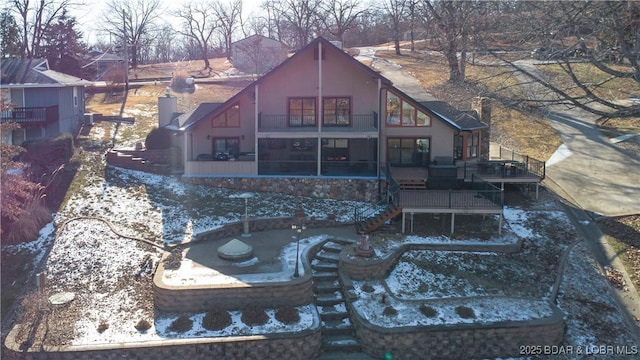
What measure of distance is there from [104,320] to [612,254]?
16492 mm

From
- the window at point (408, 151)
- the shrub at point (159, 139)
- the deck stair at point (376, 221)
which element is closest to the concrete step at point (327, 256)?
the deck stair at point (376, 221)

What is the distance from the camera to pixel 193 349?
12016 millimetres

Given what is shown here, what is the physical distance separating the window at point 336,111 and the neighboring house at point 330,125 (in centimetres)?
5

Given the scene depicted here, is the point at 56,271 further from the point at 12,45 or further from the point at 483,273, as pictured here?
the point at 12,45

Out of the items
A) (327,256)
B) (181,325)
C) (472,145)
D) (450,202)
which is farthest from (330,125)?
(181,325)

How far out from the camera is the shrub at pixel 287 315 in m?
13.0

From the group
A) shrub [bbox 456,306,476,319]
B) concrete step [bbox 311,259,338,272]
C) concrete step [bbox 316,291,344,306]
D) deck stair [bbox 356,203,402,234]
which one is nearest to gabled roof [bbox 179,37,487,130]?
deck stair [bbox 356,203,402,234]

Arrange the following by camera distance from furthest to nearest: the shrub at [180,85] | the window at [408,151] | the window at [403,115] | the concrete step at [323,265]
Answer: the shrub at [180,85] → the window at [408,151] → the window at [403,115] → the concrete step at [323,265]

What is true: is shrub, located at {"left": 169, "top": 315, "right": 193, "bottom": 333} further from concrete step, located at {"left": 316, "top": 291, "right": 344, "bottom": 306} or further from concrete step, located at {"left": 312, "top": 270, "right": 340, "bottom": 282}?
concrete step, located at {"left": 312, "top": 270, "right": 340, "bottom": 282}

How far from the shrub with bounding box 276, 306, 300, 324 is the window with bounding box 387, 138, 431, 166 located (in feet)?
36.1

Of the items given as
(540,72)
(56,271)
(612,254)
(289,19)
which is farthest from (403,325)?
(289,19)

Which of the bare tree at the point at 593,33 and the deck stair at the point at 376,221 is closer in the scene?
the bare tree at the point at 593,33

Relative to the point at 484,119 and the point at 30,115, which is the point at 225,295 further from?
the point at 30,115

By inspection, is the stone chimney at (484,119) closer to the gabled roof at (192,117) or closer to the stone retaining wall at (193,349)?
the gabled roof at (192,117)
